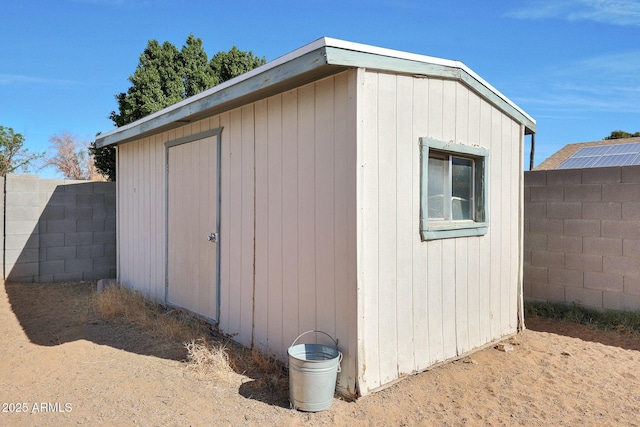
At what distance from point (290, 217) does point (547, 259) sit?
13.0 feet

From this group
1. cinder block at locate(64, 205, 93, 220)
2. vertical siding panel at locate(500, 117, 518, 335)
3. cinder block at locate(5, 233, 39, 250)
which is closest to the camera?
vertical siding panel at locate(500, 117, 518, 335)

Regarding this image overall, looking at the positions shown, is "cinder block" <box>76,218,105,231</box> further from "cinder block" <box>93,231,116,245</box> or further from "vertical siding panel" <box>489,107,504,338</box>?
"vertical siding panel" <box>489,107,504,338</box>

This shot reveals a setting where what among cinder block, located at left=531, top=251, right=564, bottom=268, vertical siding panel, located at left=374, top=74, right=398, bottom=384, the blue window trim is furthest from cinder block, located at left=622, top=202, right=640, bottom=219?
vertical siding panel, located at left=374, top=74, right=398, bottom=384

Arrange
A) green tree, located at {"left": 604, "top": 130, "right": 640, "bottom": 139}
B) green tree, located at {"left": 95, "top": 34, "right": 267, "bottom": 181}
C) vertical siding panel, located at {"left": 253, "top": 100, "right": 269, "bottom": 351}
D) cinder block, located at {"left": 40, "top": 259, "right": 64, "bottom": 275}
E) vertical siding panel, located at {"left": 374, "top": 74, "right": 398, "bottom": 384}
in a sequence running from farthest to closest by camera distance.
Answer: green tree, located at {"left": 604, "top": 130, "right": 640, "bottom": 139}
green tree, located at {"left": 95, "top": 34, "right": 267, "bottom": 181}
cinder block, located at {"left": 40, "top": 259, "right": 64, "bottom": 275}
vertical siding panel, located at {"left": 253, "top": 100, "right": 269, "bottom": 351}
vertical siding panel, located at {"left": 374, "top": 74, "right": 398, "bottom": 384}

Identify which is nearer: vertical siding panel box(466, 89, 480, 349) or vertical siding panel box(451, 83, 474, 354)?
vertical siding panel box(451, 83, 474, 354)

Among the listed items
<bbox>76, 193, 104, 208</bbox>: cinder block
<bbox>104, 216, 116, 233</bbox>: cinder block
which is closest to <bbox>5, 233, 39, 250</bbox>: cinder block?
<bbox>76, 193, 104, 208</bbox>: cinder block

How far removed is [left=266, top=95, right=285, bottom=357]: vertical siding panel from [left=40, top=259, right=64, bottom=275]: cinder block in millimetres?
5712

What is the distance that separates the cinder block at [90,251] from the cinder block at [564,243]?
7.79 meters

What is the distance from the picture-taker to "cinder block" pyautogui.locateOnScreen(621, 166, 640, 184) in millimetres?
4977

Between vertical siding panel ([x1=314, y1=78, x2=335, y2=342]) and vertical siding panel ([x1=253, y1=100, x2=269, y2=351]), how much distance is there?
0.77 m

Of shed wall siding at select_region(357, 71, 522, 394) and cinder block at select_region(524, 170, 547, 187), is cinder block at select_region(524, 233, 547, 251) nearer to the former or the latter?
cinder block at select_region(524, 170, 547, 187)

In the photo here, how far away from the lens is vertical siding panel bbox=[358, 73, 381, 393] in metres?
3.12

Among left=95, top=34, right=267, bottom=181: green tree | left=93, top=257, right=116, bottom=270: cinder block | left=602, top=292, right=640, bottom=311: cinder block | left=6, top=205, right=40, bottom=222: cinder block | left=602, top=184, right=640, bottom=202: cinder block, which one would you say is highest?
left=95, top=34, right=267, bottom=181: green tree

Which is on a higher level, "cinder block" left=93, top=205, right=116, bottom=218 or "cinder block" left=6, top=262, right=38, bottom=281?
"cinder block" left=93, top=205, right=116, bottom=218
